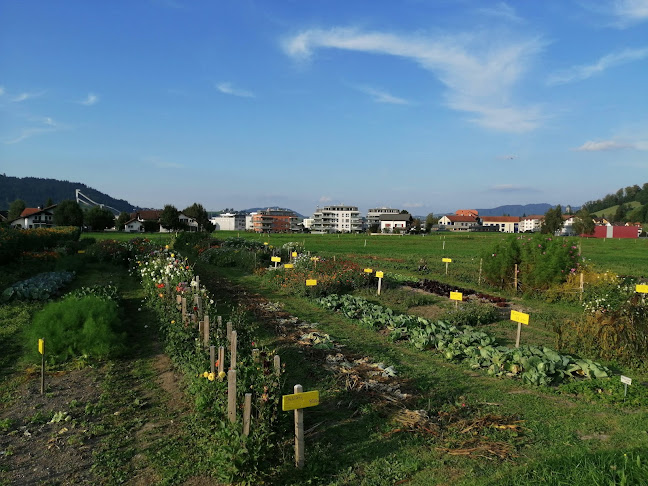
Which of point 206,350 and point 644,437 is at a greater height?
point 206,350

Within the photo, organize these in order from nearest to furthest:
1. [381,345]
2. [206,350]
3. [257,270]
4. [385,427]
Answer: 1. [385,427]
2. [206,350]
3. [381,345]
4. [257,270]

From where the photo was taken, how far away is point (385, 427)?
17.7ft

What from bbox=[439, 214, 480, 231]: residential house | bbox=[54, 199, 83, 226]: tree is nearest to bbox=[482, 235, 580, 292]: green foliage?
bbox=[54, 199, 83, 226]: tree

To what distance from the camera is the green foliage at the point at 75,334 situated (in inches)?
319

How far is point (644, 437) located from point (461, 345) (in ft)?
11.4

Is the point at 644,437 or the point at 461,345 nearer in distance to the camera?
the point at 644,437

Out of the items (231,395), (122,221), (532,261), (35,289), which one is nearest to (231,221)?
(122,221)

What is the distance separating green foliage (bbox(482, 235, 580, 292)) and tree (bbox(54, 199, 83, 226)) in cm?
8455

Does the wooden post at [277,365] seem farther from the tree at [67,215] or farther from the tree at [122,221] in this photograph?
the tree at [122,221]

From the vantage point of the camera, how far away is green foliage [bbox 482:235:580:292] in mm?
14602

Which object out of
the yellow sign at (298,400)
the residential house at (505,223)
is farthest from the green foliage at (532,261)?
the residential house at (505,223)

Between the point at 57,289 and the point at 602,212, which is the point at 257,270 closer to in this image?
the point at 57,289

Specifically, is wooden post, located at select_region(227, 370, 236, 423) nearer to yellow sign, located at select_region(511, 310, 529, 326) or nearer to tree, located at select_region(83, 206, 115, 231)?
yellow sign, located at select_region(511, 310, 529, 326)

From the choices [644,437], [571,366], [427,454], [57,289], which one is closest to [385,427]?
[427,454]
